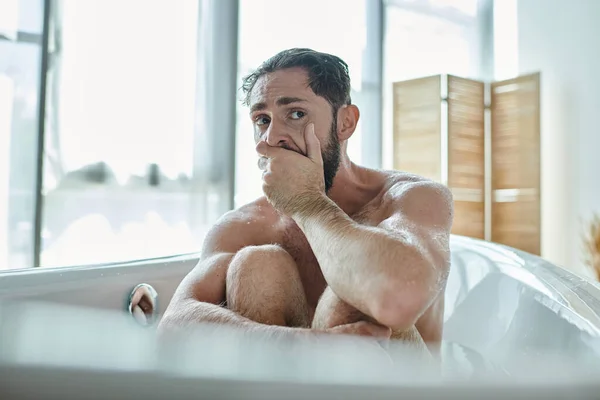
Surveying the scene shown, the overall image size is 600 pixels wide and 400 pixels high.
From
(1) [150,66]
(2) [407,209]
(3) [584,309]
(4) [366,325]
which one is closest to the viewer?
(4) [366,325]

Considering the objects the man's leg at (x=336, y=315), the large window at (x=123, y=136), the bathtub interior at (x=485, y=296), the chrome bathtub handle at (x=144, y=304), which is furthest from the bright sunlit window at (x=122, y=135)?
the man's leg at (x=336, y=315)

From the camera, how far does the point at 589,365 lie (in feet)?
1.35

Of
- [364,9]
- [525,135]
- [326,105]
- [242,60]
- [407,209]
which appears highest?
[364,9]

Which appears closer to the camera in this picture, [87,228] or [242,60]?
[87,228]

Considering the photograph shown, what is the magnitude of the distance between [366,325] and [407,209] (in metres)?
0.26

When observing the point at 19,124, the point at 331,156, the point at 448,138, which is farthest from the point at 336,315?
the point at 448,138

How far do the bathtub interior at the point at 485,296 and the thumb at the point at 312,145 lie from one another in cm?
49

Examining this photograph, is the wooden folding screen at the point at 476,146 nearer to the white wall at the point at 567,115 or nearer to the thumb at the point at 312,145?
the white wall at the point at 567,115

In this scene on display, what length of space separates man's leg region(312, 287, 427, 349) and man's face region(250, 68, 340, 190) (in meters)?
0.30

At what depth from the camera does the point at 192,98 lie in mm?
3197

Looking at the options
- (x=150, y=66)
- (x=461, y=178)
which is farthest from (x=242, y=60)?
(x=461, y=178)

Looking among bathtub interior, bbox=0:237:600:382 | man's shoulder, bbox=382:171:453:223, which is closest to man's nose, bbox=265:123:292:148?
man's shoulder, bbox=382:171:453:223

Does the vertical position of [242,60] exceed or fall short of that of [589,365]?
it exceeds it

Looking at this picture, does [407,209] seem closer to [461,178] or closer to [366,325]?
[366,325]
